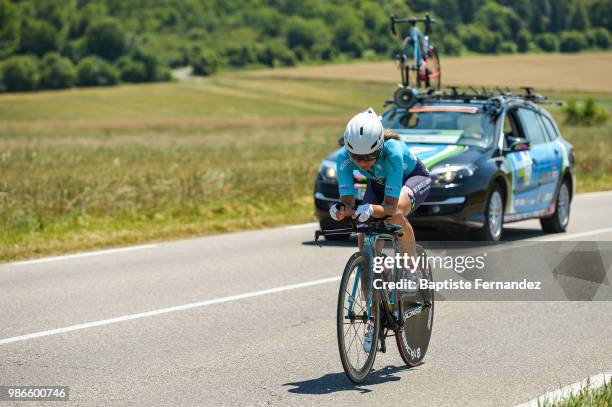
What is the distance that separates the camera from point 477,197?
13117 mm

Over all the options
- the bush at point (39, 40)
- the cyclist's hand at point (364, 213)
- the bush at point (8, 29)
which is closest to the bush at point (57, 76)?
the bush at point (8, 29)

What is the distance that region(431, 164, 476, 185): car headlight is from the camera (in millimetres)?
13141

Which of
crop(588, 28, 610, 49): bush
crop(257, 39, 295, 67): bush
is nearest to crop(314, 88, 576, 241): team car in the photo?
crop(257, 39, 295, 67): bush

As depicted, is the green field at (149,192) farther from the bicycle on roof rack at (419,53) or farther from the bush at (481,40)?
the bush at (481,40)

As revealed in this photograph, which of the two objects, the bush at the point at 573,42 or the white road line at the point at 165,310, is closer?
the white road line at the point at 165,310

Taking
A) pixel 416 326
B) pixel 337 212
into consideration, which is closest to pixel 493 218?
pixel 416 326

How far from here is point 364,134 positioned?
20.3ft

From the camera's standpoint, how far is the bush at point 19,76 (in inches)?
4564

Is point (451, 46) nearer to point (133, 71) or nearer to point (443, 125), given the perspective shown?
point (133, 71)

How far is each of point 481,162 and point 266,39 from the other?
166631 millimetres

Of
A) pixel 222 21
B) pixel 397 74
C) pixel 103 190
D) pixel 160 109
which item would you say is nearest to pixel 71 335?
pixel 103 190

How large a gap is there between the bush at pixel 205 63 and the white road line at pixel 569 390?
133696 millimetres

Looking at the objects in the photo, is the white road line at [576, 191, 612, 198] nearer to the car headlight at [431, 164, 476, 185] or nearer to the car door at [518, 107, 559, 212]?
the car door at [518, 107, 559, 212]

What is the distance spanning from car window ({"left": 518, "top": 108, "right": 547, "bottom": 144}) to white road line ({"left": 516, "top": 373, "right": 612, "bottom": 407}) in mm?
8652
